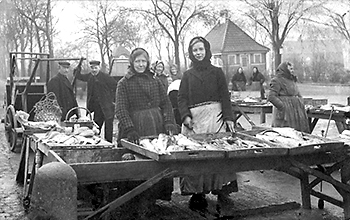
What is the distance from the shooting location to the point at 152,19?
30.8 meters

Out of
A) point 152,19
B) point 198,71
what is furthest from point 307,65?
point 198,71

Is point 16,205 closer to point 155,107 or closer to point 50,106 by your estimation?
point 155,107

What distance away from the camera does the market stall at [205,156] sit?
15.1ft

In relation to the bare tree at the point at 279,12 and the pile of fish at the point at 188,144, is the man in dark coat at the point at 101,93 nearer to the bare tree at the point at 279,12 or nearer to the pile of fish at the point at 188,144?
the pile of fish at the point at 188,144

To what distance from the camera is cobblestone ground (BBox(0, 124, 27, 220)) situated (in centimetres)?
636

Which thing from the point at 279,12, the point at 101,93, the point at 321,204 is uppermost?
the point at 279,12

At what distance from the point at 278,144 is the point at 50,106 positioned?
5.82m

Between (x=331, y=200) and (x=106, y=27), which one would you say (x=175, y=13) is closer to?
(x=106, y=27)

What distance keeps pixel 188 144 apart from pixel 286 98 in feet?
12.2

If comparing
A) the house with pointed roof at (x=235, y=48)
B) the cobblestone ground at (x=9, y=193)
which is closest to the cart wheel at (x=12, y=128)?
the cobblestone ground at (x=9, y=193)

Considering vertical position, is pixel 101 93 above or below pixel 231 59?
below

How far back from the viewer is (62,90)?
36.1 ft

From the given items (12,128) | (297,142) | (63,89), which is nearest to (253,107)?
(63,89)

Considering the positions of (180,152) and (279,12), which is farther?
(279,12)
